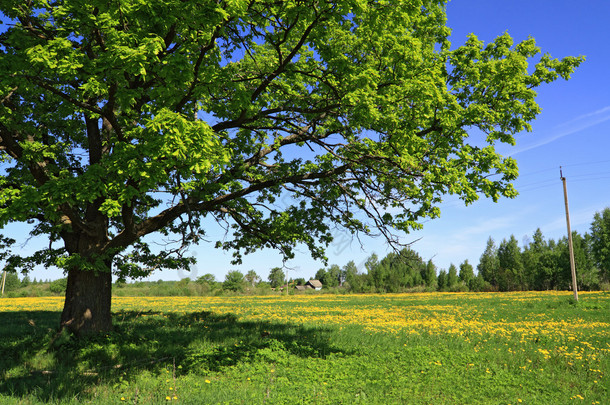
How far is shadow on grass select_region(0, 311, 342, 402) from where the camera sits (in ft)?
26.9

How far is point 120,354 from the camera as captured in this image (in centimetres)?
1015

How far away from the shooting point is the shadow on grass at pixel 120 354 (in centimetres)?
820

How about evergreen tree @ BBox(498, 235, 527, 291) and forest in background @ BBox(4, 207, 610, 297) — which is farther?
evergreen tree @ BBox(498, 235, 527, 291)

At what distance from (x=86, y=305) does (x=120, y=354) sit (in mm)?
2284

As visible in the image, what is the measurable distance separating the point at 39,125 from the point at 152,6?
8429mm

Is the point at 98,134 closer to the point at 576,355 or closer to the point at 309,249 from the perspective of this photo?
the point at 309,249

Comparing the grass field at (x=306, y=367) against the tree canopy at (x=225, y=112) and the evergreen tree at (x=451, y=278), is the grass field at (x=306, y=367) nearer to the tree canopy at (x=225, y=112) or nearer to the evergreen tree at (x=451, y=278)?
the tree canopy at (x=225, y=112)

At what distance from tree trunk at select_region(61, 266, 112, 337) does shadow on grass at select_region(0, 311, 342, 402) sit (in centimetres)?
49

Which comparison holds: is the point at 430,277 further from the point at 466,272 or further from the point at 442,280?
the point at 466,272

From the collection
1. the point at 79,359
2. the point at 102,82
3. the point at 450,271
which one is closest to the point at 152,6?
the point at 102,82

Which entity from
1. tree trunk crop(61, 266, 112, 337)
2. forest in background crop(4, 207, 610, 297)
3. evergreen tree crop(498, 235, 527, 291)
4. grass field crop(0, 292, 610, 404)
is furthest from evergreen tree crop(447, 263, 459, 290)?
tree trunk crop(61, 266, 112, 337)

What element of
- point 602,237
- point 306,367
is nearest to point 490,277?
point 602,237

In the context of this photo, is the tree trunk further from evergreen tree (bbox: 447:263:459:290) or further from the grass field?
evergreen tree (bbox: 447:263:459:290)

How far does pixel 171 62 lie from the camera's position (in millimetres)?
6414
